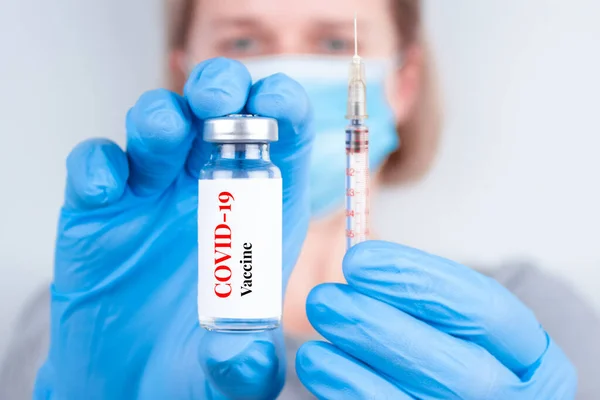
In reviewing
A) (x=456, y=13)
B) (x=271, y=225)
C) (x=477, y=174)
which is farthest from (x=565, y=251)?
(x=271, y=225)

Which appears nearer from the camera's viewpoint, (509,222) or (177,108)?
(177,108)

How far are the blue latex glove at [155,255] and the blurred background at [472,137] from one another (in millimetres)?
700

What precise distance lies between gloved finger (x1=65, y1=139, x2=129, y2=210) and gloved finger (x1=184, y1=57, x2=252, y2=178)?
0.16 meters

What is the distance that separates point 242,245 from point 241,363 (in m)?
0.21

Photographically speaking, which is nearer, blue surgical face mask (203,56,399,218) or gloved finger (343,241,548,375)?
gloved finger (343,241,548,375)

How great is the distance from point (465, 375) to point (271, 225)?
38cm

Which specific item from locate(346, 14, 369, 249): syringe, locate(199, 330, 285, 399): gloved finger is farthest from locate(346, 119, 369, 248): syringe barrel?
locate(199, 330, 285, 399): gloved finger

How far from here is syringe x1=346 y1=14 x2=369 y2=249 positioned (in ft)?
3.15

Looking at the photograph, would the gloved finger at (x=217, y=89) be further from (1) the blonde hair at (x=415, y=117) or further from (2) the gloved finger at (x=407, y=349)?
(1) the blonde hair at (x=415, y=117)

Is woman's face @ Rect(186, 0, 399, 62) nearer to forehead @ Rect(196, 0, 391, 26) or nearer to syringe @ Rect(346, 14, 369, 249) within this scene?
forehead @ Rect(196, 0, 391, 26)

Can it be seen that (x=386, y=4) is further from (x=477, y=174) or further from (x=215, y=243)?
(x=215, y=243)

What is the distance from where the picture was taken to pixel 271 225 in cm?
88

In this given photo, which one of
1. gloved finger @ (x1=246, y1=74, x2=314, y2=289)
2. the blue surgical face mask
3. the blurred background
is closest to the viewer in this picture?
gloved finger @ (x1=246, y1=74, x2=314, y2=289)

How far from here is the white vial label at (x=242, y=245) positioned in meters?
0.86
